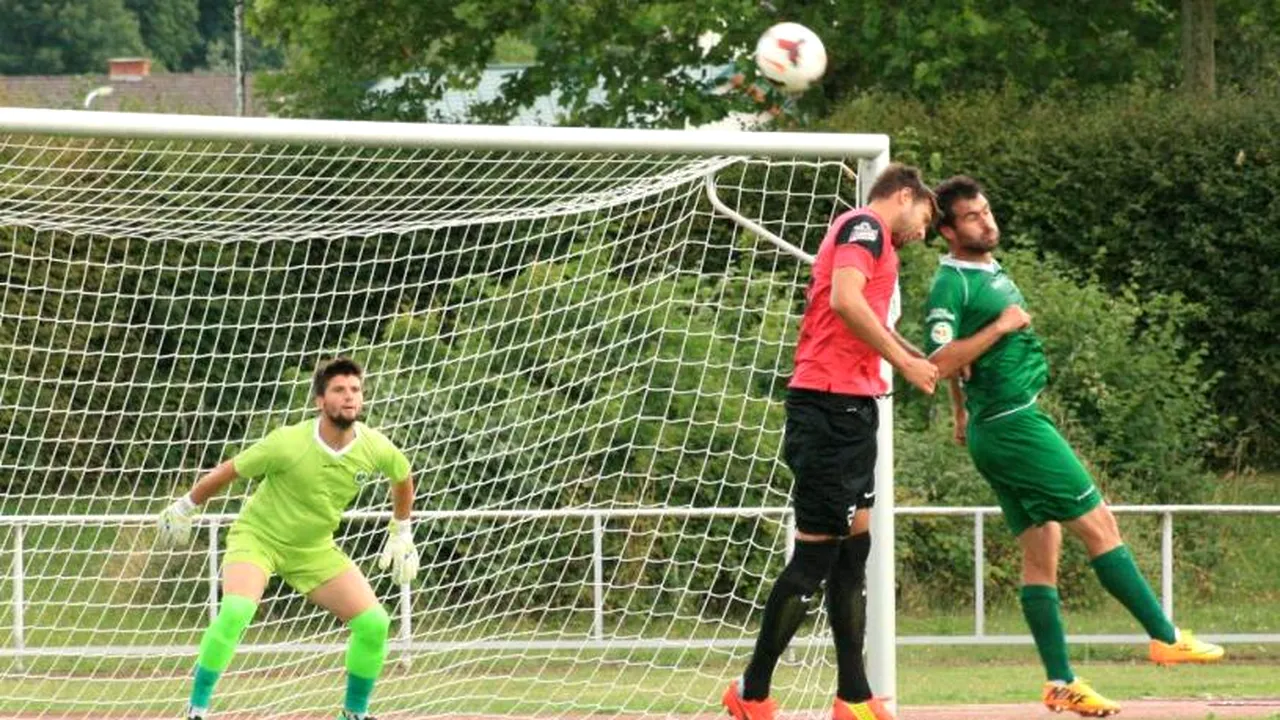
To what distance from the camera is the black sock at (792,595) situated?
885 cm

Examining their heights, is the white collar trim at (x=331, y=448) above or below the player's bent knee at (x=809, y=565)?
above

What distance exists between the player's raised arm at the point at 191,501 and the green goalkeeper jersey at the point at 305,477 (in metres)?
0.12

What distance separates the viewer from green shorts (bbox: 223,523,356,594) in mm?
9852

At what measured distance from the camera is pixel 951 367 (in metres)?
8.99

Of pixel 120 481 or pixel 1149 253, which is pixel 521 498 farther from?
pixel 1149 253

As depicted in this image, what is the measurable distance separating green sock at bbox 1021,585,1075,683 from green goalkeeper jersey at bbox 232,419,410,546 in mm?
2631

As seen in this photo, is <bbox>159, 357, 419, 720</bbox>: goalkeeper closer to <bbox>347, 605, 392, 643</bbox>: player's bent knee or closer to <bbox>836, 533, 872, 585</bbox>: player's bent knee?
<bbox>347, 605, 392, 643</bbox>: player's bent knee

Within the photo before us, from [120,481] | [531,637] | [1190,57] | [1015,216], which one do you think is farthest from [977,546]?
[1190,57]

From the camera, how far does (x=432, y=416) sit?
13.1 metres

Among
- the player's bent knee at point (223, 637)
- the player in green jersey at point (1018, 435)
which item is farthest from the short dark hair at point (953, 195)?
the player's bent knee at point (223, 637)

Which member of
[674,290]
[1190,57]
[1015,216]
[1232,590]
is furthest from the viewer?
[1190,57]

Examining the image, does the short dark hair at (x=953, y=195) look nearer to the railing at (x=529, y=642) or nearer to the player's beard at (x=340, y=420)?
the player's beard at (x=340, y=420)

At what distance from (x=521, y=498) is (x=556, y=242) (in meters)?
1.99

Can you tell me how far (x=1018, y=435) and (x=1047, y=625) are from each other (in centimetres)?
78
